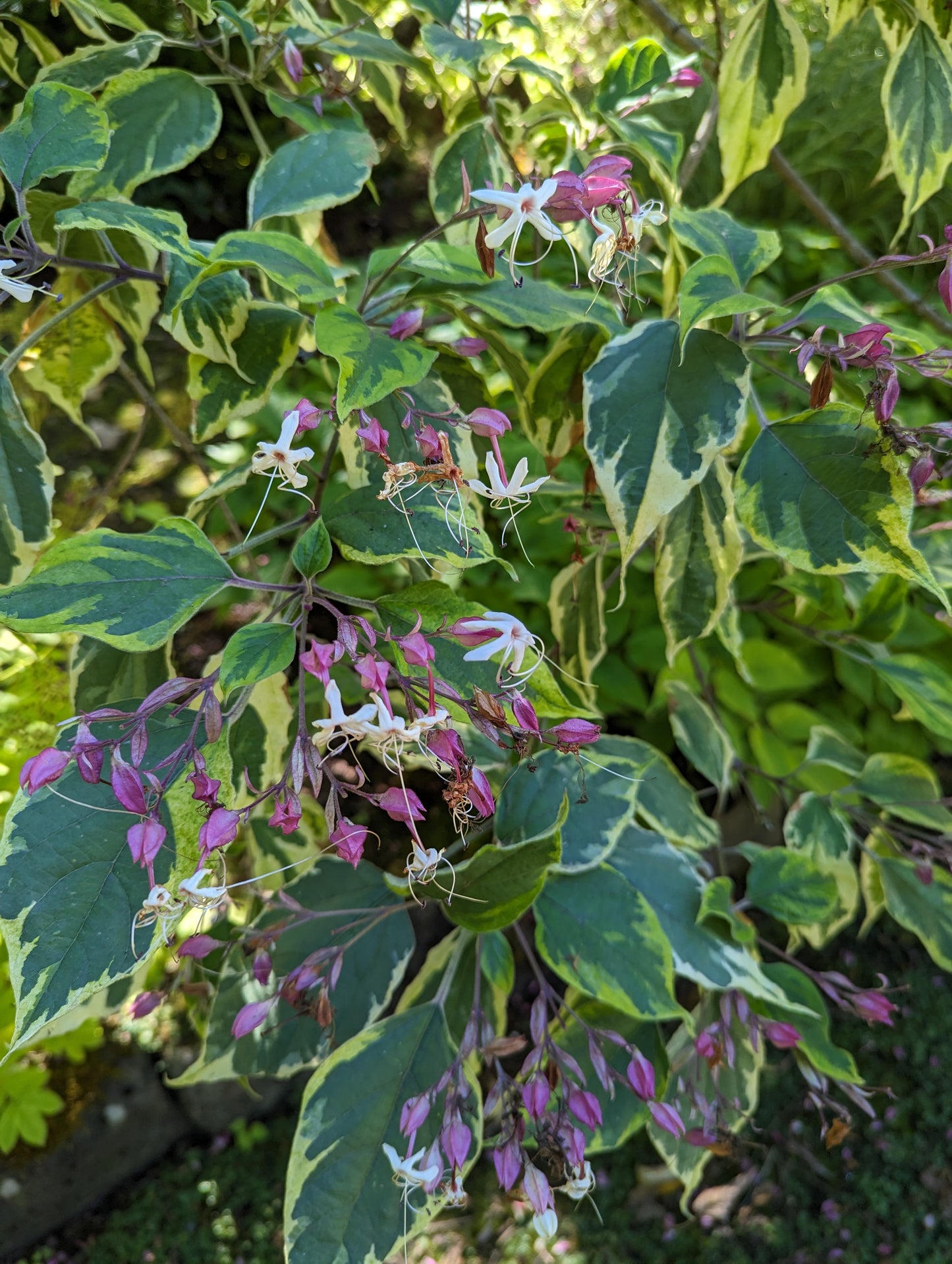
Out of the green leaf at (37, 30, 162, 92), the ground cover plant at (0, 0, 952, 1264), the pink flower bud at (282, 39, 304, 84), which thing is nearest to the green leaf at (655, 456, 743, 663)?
the ground cover plant at (0, 0, 952, 1264)

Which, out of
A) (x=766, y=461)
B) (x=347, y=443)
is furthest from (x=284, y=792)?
(x=766, y=461)

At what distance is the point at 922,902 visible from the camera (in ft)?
2.92

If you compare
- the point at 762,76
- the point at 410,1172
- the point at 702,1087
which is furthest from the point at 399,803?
the point at 762,76

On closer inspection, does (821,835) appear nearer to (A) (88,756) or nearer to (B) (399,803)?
(B) (399,803)

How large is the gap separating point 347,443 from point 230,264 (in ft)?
0.40

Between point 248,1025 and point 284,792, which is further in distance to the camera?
point 248,1025

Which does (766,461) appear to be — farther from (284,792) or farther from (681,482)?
(284,792)

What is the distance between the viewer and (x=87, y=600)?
42 centimetres

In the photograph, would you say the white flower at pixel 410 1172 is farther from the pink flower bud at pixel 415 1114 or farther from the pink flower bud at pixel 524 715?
the pink flower bud at pixel 524 715

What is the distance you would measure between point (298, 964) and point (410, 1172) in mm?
240

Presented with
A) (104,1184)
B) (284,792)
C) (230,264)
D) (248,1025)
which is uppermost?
(230,264)

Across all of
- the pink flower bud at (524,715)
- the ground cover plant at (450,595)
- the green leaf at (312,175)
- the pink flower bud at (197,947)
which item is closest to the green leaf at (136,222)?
the ground cover plant at (450,595)

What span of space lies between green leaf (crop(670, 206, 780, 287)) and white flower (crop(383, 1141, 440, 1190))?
23.1 inches

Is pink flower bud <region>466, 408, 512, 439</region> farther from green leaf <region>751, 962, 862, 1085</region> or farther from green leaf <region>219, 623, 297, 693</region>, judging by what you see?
green leaf <region>751, 962, 862, 1085</region>
